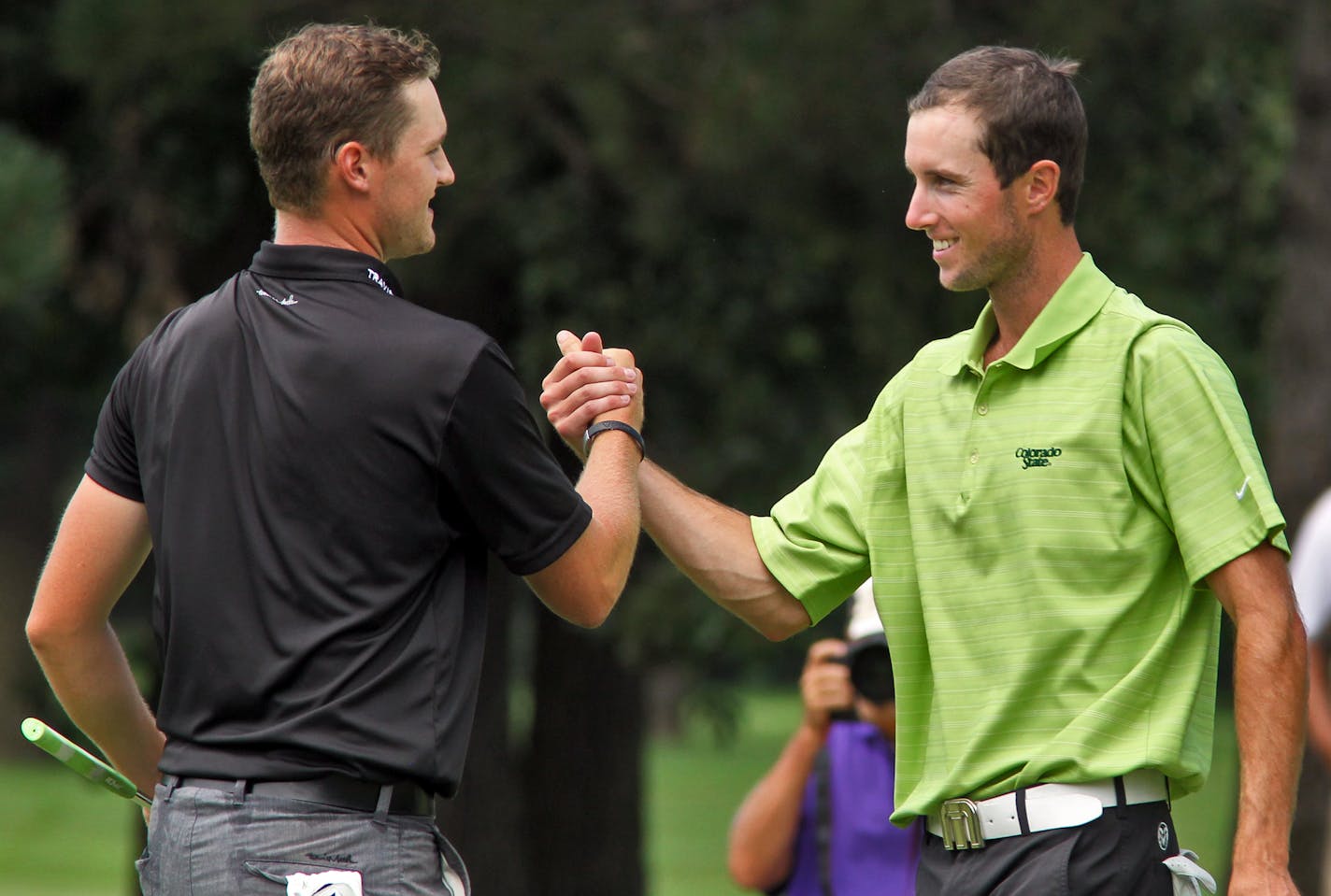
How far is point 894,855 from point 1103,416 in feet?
5.10

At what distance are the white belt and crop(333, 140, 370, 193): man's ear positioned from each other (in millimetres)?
1314

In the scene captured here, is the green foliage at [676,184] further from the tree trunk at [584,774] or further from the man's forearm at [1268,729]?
the man's forearm at [1268,729]

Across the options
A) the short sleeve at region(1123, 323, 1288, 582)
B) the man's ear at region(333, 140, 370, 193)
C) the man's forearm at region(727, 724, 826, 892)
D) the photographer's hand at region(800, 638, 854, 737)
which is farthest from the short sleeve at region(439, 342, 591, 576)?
the man's forearm at region(727, 724, 826, 892)

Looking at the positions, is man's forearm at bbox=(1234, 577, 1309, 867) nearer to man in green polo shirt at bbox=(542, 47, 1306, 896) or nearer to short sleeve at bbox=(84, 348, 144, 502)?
man in green polo shirt at bbox=(542, 47, 1306, 896)

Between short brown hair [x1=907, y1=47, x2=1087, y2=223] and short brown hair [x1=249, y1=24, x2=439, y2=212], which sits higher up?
short brown hair [x1=907, y1=47, x2=1087, y2=223]

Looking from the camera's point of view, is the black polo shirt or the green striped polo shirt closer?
the black polo shirt

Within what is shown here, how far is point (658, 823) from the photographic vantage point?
24328 mm

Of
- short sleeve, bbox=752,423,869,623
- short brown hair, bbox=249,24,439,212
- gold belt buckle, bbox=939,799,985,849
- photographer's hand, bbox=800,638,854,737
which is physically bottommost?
gold belt buckle, bbox=939,799,985,849

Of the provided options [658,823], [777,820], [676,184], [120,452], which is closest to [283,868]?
[120,452]

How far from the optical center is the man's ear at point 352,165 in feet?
8.98

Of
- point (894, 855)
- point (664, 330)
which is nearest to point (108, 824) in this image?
point (664, 330)

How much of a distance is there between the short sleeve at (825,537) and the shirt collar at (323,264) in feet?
3.05

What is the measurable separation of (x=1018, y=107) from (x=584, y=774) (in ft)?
28.0

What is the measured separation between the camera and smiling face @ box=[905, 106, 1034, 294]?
10.2 ft
